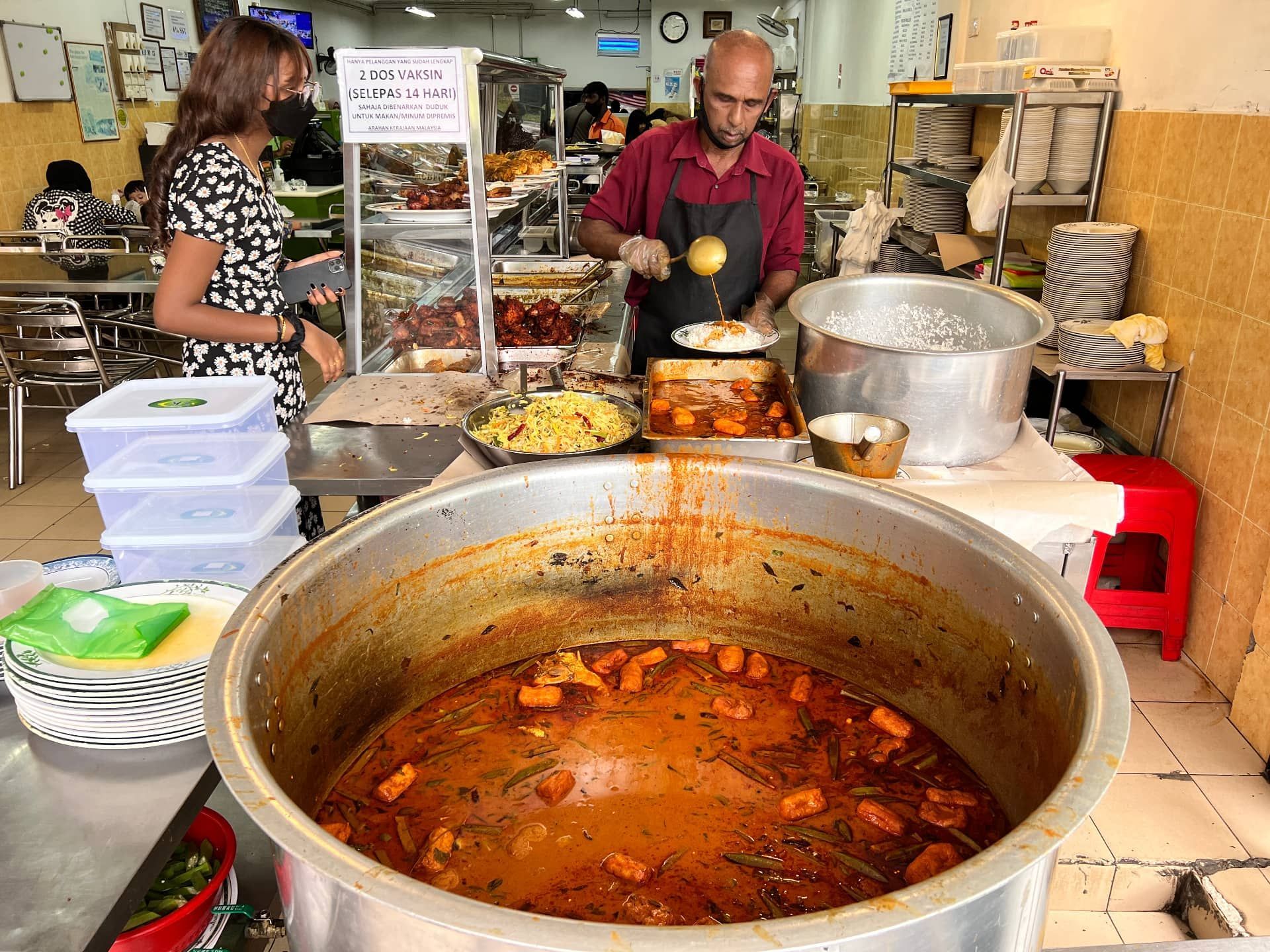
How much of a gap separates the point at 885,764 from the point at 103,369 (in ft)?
15.8

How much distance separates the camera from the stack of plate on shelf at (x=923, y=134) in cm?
554

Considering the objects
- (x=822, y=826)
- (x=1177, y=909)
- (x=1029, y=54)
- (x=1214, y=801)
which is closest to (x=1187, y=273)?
(x=1029, y=54)

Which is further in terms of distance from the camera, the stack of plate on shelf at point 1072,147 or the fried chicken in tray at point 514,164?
the fried chicken in tray at point 514,164

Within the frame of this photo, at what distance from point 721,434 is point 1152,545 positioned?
2.47 meters

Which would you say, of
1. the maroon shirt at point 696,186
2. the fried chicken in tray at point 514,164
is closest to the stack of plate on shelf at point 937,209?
the fried chicken in tray at point 514,164

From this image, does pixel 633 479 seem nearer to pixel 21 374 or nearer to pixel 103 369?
pixel 103 369

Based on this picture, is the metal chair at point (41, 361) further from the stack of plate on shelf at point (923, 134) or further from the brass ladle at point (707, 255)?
the stack of plate on shelf at point (923, 134)

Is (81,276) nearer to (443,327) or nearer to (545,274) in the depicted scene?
(545,274)

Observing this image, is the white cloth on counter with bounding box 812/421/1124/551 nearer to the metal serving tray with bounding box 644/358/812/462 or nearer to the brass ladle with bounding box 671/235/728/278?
the metal serving tray with bounding box 644/358/812/462

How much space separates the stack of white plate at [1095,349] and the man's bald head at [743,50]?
161 centimetres

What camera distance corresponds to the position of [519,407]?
2.12 m

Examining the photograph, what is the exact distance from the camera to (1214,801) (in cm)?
259

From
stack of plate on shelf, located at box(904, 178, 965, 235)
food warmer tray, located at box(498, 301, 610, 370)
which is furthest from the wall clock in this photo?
food warmer tray, located at box(498, 301, 610, 370)

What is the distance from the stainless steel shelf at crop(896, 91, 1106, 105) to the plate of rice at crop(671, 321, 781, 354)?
2.11m
